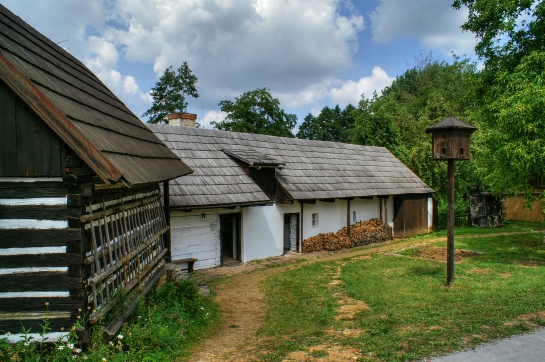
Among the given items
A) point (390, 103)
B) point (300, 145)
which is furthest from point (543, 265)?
point (390, 103)

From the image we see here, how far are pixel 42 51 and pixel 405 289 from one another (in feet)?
28.5

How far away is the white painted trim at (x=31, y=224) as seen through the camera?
16.3 ft

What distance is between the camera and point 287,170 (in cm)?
1766

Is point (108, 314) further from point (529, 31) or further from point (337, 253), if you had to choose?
point (529, 31)

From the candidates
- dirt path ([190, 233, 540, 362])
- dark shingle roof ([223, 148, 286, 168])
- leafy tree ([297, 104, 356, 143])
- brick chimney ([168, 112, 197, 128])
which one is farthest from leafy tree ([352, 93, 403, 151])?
leafy tree ([297, 104, 356, 143])

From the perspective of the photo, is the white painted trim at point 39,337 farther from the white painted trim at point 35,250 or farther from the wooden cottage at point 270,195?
the wooden cottage at point 270,195

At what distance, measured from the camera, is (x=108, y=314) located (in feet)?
18.4

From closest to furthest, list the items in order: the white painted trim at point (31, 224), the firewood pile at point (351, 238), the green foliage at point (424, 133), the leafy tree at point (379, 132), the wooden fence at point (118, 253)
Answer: the white painted trim at point (31, 224) < the wooden fence at point (118, 253) < the firewood pile at point (351, 238) < the green foliage at point (424, 133) < the leafy tree at point (379, 132)

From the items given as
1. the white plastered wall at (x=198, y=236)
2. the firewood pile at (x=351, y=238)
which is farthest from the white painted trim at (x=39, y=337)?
the firewood pile at (x=351, y=238)

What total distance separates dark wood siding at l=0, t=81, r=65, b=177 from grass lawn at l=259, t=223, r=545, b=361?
3.81 m

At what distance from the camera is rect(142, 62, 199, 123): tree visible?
41938 millimetres

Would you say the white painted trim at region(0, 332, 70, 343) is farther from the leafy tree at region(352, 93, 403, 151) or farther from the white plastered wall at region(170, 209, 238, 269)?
the leafy tree at region(352, 93, 403, 151)

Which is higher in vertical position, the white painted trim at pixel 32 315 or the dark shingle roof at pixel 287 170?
the dark shingle roof at pixel 287 170

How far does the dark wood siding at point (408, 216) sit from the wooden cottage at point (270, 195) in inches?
2.0
